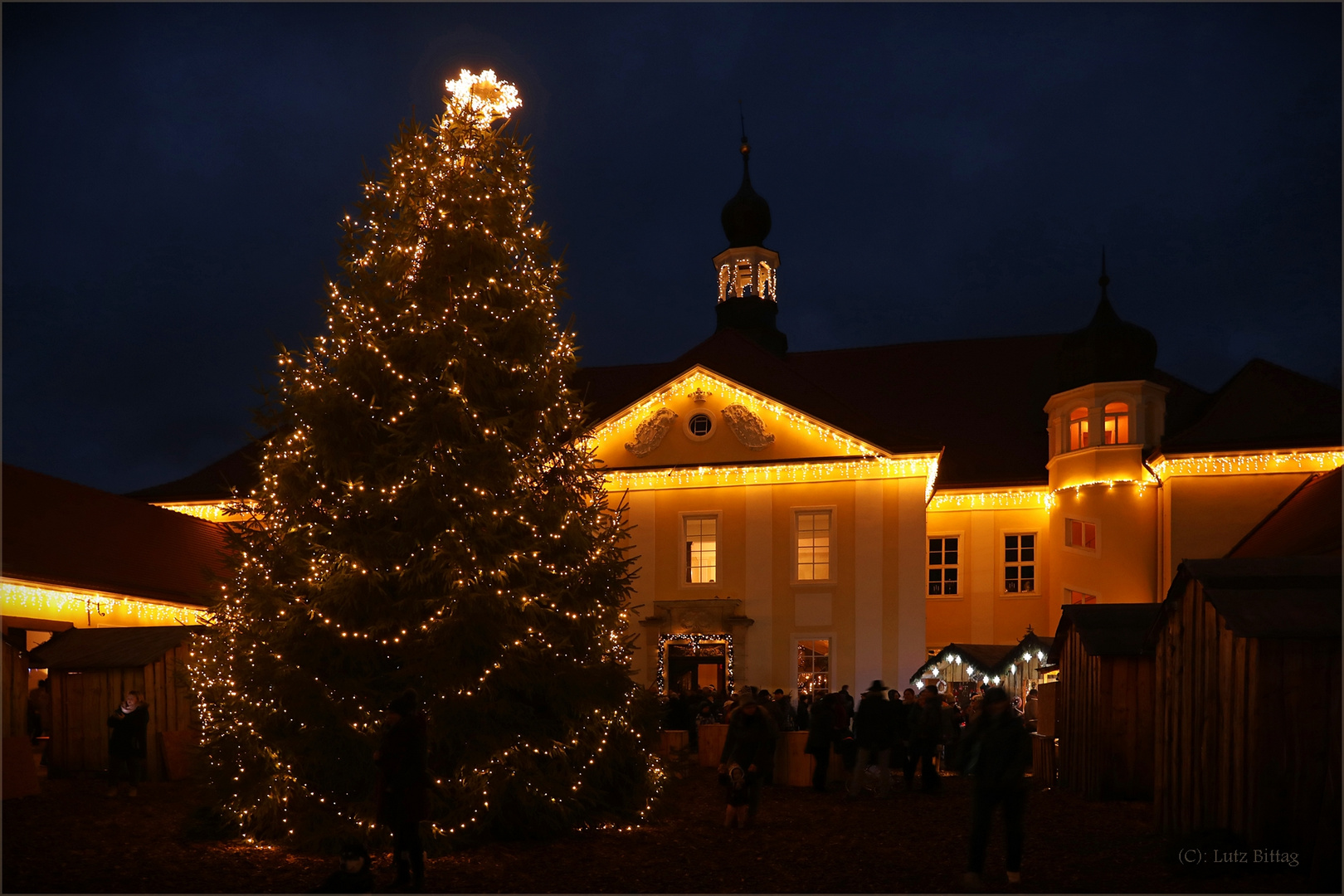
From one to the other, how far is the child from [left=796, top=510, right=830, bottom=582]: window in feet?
49.6

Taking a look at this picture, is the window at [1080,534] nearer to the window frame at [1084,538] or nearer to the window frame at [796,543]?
the window frame at [1084,538]

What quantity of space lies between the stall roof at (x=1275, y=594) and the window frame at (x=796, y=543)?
1671cm

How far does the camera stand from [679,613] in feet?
90.8

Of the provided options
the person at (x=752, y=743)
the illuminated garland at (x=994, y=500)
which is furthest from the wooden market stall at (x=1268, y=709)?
the illuminated garland at (x=994, y=500)

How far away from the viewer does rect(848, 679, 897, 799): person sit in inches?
609

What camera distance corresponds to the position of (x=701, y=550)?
28.3m

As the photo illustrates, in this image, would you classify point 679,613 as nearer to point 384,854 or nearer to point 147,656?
point 147,656

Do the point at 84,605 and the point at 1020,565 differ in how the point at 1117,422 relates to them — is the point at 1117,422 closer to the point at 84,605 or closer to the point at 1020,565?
the point at 1020,565

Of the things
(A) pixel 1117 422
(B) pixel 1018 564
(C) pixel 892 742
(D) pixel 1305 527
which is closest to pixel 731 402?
(B) pixel 1018 564

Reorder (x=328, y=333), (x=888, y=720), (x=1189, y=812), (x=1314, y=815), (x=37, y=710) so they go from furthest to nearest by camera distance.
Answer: (x=37, y=710)
(x=888, y=720)
(x=328, y=333)
(x=1189, y=812)
(x=1314, y=815)

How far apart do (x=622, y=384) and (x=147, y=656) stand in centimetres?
2104

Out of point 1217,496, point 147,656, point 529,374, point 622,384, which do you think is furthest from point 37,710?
point 1217,496

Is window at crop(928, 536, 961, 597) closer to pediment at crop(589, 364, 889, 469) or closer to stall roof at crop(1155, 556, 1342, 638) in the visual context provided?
pediment at crop(589, 364, 889, 469)

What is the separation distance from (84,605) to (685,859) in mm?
14968
